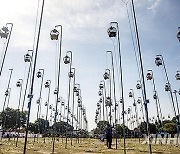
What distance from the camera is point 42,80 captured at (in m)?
40.4

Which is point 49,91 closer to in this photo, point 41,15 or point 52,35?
Answer: point 52,35

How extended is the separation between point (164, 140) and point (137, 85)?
37.6 feet

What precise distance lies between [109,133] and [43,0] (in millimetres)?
17347

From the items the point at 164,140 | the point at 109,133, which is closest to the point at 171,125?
the point at 164,140

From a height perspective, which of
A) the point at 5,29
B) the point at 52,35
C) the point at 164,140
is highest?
the point at 5,29

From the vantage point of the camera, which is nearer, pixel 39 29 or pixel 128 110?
pixel 39 29

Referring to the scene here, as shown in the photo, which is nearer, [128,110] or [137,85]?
[137,85]

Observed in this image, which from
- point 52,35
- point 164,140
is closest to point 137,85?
point 164,140

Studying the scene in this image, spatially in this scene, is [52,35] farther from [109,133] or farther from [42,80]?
[42,80]

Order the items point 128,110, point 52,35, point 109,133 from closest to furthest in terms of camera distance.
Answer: point 52,35 < point 109,133 < point 128,110

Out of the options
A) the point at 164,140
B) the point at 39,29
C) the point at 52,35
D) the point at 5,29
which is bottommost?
the point at 164,140

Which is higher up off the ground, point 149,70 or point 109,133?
point 149,70

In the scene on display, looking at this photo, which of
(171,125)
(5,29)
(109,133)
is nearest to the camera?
(5,29)

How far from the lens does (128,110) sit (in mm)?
88125
